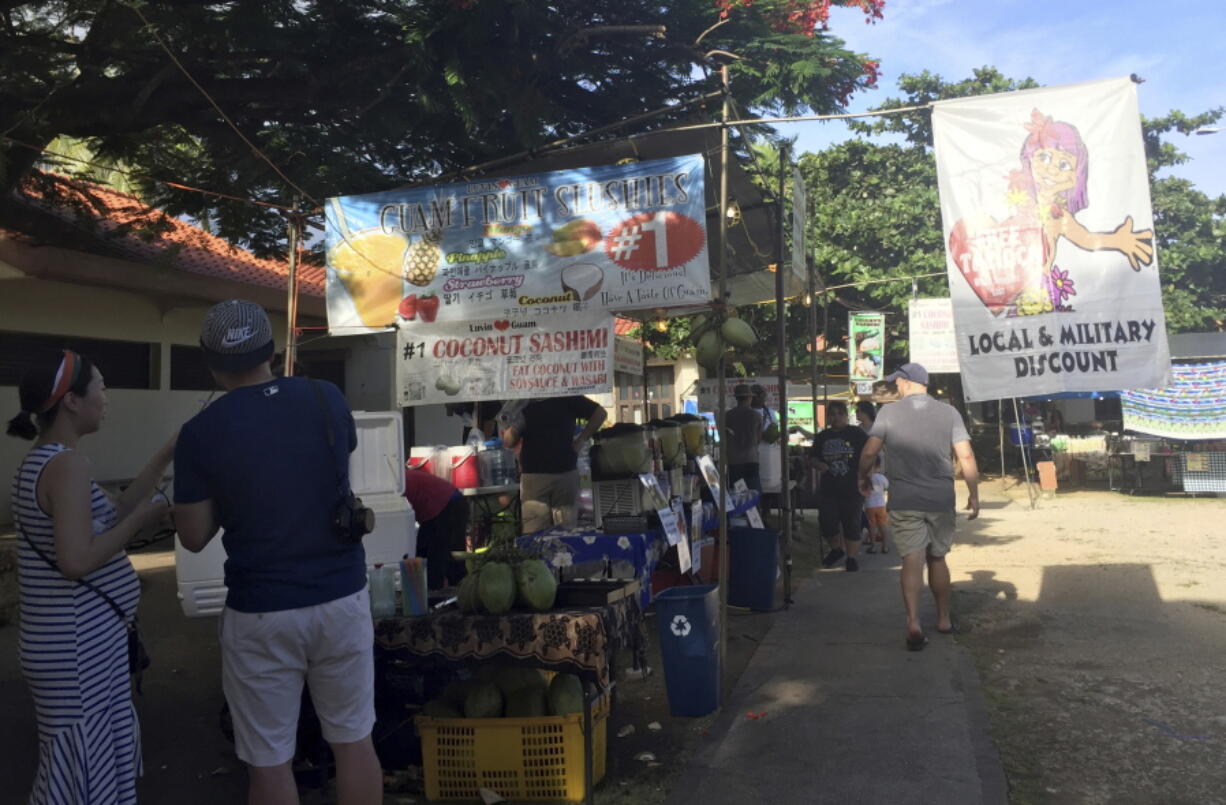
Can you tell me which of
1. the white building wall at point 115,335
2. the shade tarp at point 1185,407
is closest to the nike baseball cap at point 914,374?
the white building wall at point 115,335

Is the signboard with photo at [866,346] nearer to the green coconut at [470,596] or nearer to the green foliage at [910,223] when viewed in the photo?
the green foliage at [910,223]

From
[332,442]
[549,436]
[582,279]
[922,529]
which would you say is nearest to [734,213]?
[582,279]

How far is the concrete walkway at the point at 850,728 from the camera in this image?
426 centimetres

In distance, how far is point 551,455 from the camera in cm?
731

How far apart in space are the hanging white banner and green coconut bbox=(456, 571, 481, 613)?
1621 centimetres

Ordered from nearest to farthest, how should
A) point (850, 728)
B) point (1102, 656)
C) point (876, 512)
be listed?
point (850, 728) < point (1102, 656) < point (876, 512)

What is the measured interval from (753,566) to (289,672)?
538 cm

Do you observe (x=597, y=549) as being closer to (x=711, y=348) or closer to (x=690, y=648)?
(x=690, y=648)

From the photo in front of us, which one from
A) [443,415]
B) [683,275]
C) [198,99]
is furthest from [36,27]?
[443,415]

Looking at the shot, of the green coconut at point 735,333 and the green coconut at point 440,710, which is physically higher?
the green coconut at point 735,333

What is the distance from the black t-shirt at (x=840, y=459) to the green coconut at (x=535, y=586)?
6.02m

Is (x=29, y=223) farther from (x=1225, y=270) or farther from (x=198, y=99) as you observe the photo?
(x=1225, y=270)

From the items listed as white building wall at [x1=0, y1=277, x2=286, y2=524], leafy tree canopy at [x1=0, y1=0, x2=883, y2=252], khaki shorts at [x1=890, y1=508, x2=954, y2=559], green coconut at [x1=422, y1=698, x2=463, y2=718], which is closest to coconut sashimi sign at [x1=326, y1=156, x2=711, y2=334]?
leafy tree canopy at [x1=0, y1=0, x2=883, y2=252]

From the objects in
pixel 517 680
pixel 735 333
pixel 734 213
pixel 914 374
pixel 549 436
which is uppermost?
pixel 734 213
